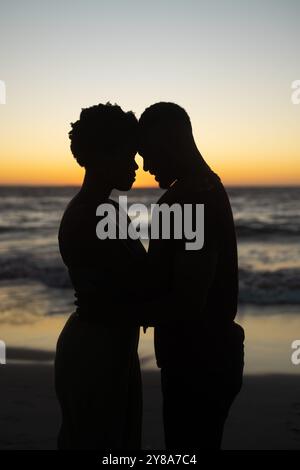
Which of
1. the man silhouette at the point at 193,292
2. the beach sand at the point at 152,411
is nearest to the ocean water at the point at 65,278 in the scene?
the beach sand at the point at 152,411

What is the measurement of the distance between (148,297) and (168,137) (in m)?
0.69

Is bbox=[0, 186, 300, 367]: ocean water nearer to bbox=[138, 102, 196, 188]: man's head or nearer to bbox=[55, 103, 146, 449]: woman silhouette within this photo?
bbox=[55, 103, 146, 449]: woman silhouette

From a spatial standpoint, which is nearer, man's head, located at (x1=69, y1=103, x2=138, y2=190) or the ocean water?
man's head, located at (x1=69, y1=103, x2=138, y2=190)

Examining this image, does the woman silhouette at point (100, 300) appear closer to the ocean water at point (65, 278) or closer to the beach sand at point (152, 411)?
the beach sand at point (152, 411)

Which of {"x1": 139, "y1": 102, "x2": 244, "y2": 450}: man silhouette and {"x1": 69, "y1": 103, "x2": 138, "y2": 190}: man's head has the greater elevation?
{"x1": 69, "y1": 103, "x2": 138, "y2": 190}: man's head

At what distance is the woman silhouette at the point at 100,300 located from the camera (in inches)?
115

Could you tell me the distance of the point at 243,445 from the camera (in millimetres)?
5742

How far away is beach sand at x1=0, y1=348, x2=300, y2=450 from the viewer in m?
5.80

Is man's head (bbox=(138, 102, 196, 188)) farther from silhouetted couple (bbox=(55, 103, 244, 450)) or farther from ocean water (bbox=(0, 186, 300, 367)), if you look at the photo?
ocean water (bbox=(0, 186, 300, 367))

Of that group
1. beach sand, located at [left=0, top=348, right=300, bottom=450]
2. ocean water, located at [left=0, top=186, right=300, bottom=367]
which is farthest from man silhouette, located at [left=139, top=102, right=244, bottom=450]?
ocean water, located at [left=0, top=186, right=300, bottom=367]

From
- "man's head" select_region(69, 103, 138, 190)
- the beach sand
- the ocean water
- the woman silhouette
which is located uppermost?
"man's head" select_region(69, 103, 138, 190)

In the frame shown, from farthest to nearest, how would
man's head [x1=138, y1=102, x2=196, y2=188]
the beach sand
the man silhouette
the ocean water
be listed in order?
the ocean water < the beach sand < man's head [x1=138, y1=102, x2=196, y2=188] < the man silhouette

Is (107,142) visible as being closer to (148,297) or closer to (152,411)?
(148,297)

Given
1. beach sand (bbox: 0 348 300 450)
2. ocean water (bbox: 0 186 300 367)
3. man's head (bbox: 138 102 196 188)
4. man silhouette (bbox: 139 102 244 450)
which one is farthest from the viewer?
ocean water (bbox: 0 186 300 367)
